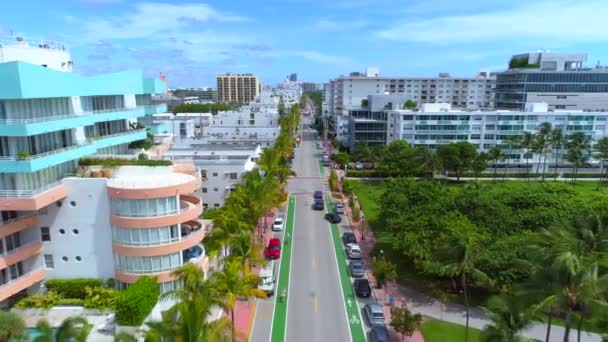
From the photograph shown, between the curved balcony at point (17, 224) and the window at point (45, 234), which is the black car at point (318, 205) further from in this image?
the curved balcony at point (17, 224)

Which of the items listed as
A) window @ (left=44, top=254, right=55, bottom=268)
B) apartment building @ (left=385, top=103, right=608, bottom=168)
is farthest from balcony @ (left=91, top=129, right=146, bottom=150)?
apartment building @ (left=385, top=103, right=608, bottom=168)

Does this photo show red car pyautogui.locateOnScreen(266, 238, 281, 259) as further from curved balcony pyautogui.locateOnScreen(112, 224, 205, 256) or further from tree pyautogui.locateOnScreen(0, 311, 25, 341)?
tree pyautogui.locateOnScreen(0, 311, 25, 341)

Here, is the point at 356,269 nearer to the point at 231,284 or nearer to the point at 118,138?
the point at 231,284

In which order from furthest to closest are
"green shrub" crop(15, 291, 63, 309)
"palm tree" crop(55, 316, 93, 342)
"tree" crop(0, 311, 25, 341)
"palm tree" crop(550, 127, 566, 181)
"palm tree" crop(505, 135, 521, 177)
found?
"palm tree" crop(505, 135, 521, 177) < "palm tree" crop(550, 127, 566, 181) < "green shrub" crop(15, 291, 63, 309) < "tree" crop(0, 311, 25, 341) < "palm tree" crop(55, 316, 93, 342)

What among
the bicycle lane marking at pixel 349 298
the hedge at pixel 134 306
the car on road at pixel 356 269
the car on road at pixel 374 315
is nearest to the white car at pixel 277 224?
the bicycle lane marking at pixel 349 298

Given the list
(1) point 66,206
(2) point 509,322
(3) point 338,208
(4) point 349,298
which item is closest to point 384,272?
(4) point 349,298

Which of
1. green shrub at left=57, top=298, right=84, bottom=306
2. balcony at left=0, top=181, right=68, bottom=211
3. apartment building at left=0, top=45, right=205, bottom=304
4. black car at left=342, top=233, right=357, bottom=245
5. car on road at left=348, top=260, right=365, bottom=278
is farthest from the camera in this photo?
black car at left=342, top=233, right=357, bottom=245

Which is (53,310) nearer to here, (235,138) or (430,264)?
(430,264)
